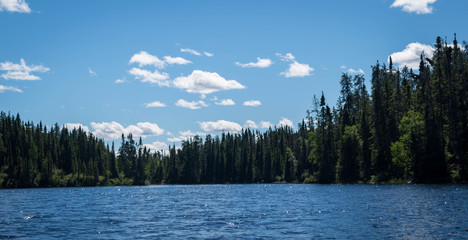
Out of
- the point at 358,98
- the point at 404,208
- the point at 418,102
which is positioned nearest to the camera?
the point at 404,208

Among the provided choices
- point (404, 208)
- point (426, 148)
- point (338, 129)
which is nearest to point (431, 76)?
point (426, 148)

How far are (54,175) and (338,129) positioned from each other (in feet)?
380

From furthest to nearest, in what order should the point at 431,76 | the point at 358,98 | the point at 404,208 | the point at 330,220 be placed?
the point at 358,98, the point at 431,76, the point at 404,208, the point at 330,220

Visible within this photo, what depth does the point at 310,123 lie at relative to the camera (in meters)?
167

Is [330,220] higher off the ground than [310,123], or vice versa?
[310,123]

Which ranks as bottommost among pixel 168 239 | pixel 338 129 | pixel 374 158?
pixel 168 239

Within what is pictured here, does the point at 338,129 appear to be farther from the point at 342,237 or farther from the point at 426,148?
the point at 342,237

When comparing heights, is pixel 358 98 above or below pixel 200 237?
above

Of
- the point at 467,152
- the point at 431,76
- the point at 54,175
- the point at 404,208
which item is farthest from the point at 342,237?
the point at 54,175

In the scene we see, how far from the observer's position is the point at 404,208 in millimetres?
40906

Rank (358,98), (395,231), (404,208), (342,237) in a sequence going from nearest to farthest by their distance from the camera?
(342,237), (395,231), (404,208), (358,98)

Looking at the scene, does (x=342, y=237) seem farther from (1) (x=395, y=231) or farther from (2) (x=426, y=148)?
(2) (x=426, y=148)

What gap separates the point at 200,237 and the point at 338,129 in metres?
105

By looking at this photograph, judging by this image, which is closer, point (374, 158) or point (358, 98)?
point (374, 158)
